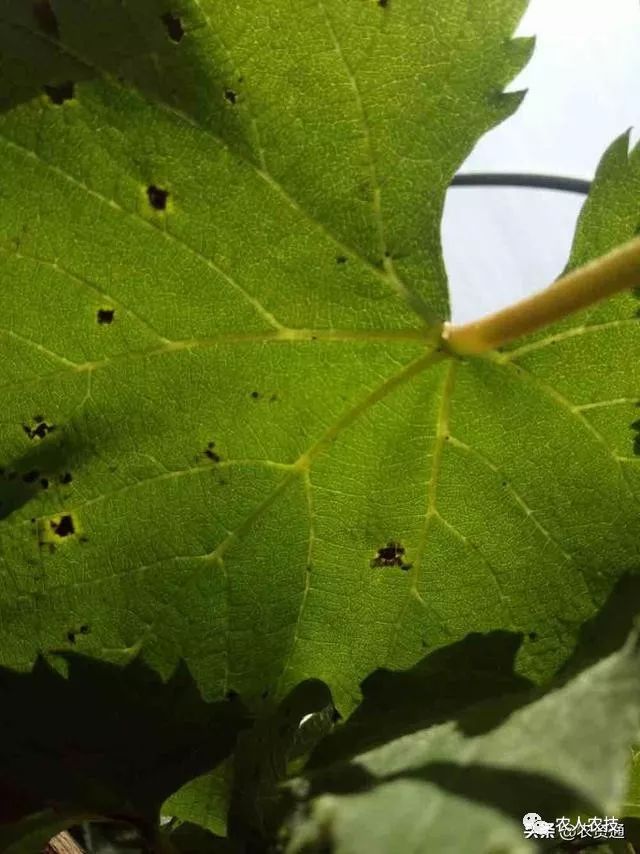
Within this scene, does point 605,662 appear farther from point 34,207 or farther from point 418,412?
point 34,207

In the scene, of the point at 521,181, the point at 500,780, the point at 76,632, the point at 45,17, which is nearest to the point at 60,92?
the point at 45,17

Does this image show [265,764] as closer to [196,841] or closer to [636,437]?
[196,841]

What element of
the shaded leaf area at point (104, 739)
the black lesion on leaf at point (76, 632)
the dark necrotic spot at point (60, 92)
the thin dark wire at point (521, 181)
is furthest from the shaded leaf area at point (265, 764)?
the thin dark wire at point (521, 181)

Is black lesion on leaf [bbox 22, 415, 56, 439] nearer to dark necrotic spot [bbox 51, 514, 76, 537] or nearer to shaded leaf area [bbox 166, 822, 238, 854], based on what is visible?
dark necrotic spot [bbox 51, 514, 76, 537]

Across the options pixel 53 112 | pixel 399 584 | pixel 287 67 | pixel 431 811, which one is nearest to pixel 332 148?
pixel 287 67

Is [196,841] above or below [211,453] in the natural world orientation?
below

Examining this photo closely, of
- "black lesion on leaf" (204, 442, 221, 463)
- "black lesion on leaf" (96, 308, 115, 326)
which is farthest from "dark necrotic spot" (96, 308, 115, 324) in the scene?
"black lesion on leaf" (204, 442, 221, 463)
